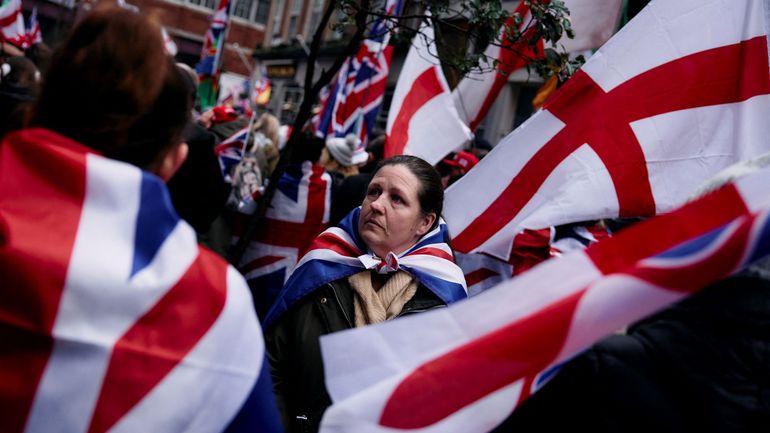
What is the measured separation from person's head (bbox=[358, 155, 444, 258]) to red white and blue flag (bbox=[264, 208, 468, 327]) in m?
0.05

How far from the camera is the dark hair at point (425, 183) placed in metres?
2.71

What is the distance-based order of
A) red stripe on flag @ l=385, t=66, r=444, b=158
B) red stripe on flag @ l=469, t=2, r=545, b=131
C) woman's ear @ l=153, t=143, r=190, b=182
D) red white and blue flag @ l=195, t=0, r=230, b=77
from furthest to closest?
red white and blue flag @ l=195, t=0, r=230, b=77
red stripe on flag @ l=385, t=66, r=444, b=158
red stripe on flag @ l=469, t=2, r=545, b=131
woman's ear @ l=153, t=143, r=190, b=182

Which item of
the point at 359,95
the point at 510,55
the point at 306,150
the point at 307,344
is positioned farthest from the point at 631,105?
the point at 359,95

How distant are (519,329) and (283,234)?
3.55 m

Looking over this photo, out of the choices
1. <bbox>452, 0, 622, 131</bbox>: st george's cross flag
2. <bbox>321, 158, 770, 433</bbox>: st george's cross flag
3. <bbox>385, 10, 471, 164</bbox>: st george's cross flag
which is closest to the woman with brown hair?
<bbox>321, 158, 770, 433</bbox>: st george's cross flag

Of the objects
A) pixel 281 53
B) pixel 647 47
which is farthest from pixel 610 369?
pixel 281 53

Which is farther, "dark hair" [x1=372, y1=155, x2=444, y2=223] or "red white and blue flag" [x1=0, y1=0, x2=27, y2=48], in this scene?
"red white and blue flag" [x1=0, y1=0, x2=27, y2=48]

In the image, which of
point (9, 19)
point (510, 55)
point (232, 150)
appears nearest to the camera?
point (510, 55)

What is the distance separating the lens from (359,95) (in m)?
6.72

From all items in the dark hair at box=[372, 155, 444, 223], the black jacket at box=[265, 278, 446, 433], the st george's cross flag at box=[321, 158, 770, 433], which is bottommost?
the black jacket at box=[265, 278, 446, 433]

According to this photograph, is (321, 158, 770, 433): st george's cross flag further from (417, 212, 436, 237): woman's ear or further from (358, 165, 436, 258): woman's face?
(417, 212, 436, 237): woman's ear

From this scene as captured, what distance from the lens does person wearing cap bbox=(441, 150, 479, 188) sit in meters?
5.61

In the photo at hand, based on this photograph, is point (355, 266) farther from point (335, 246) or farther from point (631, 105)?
point (631, 105)

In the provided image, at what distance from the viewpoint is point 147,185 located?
4.50 ft
